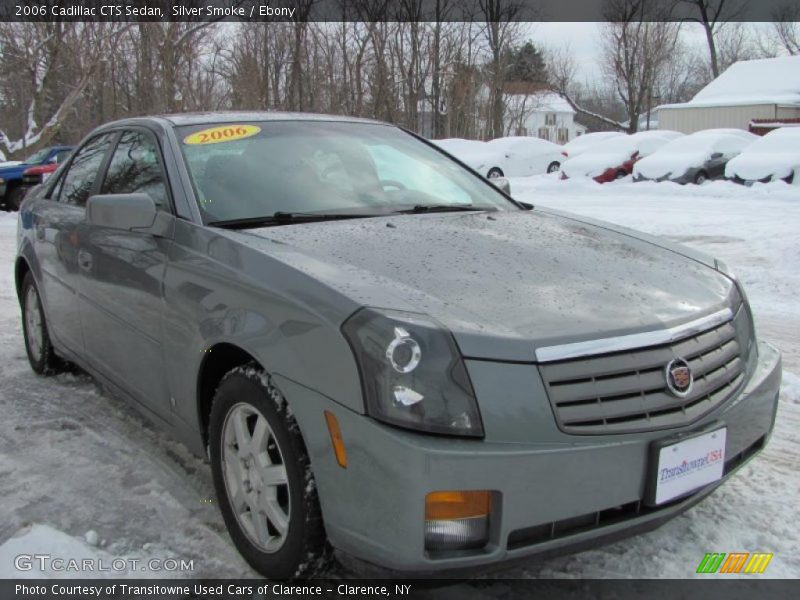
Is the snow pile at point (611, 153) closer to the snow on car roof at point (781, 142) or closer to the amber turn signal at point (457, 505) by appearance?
the snow on car roof at point (781, 142)

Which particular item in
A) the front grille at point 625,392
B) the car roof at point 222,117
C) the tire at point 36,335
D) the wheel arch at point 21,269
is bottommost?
the tire at point 36,335

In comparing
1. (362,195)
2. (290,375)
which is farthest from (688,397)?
(362,195)

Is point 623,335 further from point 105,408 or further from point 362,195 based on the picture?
point 105,408

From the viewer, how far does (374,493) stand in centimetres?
198

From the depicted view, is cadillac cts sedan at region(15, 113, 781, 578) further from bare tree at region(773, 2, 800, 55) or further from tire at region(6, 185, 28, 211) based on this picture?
bare tree at region(773, 2, 800, 55)

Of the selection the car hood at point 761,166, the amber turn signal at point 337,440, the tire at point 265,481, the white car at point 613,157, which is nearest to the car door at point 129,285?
the tire at point 265,481

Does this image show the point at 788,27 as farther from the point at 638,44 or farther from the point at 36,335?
the point at 36,335

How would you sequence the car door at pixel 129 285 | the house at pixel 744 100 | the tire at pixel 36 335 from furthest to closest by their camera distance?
the house at pixel 744 100 < the tire at pixel 36 335 < the car door at pixel 129 285

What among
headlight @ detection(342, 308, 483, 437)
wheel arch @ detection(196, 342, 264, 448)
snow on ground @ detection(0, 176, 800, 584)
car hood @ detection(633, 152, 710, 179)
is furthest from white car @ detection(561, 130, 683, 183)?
headlight @ detection(342, 308, 483, 437)

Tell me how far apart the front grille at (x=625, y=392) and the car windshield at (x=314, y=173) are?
54.5 inches

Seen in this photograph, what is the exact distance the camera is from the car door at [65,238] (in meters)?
3.89

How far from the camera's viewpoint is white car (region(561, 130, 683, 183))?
19.1 metres

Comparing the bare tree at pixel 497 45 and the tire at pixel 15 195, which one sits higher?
the bare tree at pixel 497 45

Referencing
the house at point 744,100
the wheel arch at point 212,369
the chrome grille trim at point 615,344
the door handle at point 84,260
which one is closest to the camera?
the chrome grille trim at point 615,344
